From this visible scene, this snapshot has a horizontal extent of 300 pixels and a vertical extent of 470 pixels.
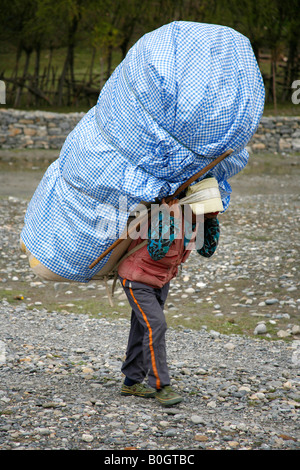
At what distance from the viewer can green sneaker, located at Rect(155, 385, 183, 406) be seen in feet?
13.9

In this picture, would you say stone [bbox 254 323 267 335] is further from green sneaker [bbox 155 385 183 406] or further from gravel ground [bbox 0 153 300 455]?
green sneaker [bbox 155 385 183 406]

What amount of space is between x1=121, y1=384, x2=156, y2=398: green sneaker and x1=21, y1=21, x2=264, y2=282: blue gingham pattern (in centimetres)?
111

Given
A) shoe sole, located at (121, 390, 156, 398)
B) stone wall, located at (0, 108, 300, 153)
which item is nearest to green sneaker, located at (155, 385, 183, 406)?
shoe sole, located at (121, 390, 156, 398)

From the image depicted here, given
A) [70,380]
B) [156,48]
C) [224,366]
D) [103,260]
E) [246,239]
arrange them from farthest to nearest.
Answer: [246,239]
[224,366]
[70,380]
[103,260]
[156,48]

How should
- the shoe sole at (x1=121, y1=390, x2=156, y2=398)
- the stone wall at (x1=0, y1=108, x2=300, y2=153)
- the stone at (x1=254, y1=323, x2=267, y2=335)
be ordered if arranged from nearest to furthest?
the shoe sole at (x1=121, y1=390, x2=156, y2=398), the stone at (x1=254, y1=323, x2=267, y2=335), the stone wall at (x1=0, y1=108, x2=300, y2=153)

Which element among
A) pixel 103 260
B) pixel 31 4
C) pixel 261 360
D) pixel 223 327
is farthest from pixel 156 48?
pixel 31 4

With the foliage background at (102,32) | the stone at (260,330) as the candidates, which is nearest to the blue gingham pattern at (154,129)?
the stone at (260,330)

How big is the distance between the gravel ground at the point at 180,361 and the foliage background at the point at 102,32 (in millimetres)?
15756

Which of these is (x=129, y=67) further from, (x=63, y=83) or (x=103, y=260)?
(x=63, y=83)

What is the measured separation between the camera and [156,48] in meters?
3.75

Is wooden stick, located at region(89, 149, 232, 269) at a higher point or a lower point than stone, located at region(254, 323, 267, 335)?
higher

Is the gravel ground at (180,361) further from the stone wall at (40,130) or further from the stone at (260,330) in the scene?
the stone wall at (40,130)

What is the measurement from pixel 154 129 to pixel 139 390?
1997 millimetres

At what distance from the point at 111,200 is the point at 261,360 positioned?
252 centimetres
